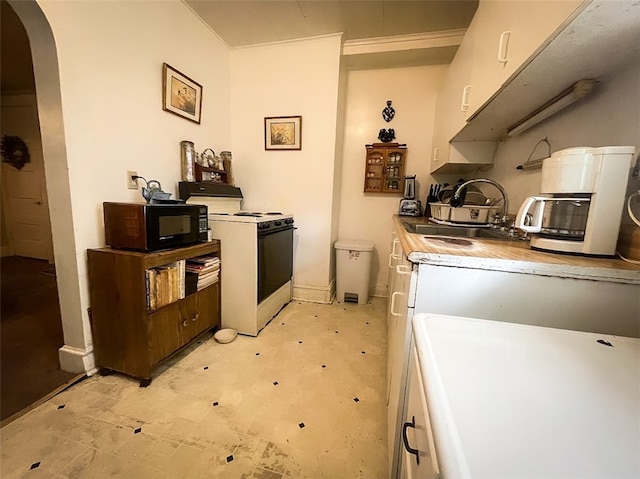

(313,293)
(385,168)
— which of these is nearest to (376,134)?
(385,168)

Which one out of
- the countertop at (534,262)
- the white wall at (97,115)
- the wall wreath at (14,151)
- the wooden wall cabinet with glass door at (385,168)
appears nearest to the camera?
the countertop at (534,262)

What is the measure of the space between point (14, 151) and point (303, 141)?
4.30 m

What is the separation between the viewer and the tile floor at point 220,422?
1008 mm

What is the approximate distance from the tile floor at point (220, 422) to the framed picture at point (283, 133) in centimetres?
193

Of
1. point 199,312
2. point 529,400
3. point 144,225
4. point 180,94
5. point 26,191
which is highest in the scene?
point 180,94

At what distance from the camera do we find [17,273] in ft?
10.3

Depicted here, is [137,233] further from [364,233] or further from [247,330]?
[364,233]

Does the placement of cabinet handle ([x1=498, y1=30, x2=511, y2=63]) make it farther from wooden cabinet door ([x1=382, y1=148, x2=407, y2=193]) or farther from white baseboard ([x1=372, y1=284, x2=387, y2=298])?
white baseboard ([x1=372, y1=284, x2=387, y2=298])

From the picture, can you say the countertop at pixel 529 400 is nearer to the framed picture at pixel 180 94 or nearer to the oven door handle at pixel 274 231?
the oven door handle at pixel 274 231

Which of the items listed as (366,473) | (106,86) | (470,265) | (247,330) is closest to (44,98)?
(106,86)

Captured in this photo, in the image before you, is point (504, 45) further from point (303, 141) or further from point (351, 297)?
point (351, 297)

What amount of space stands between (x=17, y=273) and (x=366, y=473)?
4.54 m

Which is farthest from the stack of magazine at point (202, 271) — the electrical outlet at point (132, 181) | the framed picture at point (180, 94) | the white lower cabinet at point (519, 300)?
the white lower cabinet at point (519, 300)

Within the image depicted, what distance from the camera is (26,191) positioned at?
3676 mm
